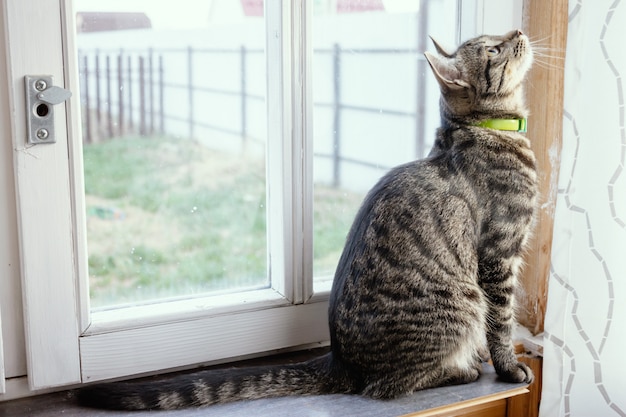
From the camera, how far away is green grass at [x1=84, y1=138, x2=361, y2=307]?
1501 millimetres

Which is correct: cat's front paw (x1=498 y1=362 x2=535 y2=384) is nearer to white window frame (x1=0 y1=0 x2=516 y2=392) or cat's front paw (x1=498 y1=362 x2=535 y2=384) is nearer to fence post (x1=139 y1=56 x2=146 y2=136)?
white window frame (x1=0 y1=0 x2=516 y2=392)

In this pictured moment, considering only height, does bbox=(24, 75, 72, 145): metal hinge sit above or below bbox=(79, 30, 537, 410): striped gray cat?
above

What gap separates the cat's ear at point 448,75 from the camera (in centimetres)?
143

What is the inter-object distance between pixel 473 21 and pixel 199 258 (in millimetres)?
892

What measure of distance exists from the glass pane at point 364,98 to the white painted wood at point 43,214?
0.59 m

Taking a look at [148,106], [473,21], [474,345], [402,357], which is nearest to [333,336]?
[402,357]

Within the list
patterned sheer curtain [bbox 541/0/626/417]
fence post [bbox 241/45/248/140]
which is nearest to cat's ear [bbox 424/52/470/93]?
patterned sheer curtain [bbox 541/0/626/417]

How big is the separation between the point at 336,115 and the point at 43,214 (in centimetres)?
72

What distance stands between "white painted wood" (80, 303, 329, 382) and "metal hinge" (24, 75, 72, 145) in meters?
0.42

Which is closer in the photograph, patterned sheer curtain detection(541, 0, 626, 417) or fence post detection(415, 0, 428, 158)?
patterned sheer curtain detection(541, 0, 626, 417)

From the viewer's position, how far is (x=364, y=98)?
1.72 metres

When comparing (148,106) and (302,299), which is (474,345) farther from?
(148,106)

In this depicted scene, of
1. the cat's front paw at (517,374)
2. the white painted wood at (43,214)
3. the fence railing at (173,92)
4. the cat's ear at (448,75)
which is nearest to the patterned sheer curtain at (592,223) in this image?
the cat's front paw at (517,374)

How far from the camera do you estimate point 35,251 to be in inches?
52.3
